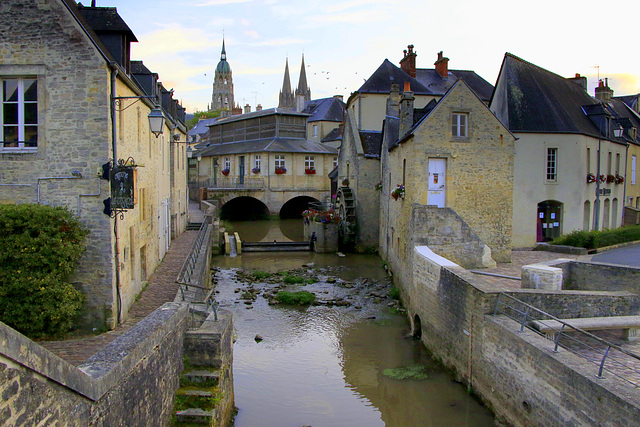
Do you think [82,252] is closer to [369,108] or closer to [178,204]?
[178,204]

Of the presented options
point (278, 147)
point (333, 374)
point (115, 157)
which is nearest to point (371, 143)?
point (278, 147)

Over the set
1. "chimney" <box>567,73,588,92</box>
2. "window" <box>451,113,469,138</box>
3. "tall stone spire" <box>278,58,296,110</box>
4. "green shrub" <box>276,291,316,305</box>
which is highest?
"tall stone spire" <box>278,58,296,110</box>

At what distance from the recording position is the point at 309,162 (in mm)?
43656

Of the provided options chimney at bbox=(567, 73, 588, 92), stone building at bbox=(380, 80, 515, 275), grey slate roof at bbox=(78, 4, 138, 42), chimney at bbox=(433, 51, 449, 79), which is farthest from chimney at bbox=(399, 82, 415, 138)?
chimney at bbox=(433, 51, 449, 79)

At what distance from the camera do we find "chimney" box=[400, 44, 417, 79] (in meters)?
34.4

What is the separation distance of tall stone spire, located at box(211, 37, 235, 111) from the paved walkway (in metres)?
85.4

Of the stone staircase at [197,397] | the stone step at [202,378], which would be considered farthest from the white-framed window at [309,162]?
the stone step at [202,378]

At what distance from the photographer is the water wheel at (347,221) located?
89.6 feet

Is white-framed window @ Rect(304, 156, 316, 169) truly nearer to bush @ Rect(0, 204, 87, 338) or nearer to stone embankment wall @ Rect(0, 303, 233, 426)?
bush @ Rect(0, 204, 87, 338)

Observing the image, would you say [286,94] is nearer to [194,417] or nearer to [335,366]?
[335,366]

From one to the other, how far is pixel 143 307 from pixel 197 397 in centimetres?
421

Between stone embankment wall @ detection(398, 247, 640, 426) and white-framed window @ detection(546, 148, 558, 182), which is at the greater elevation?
white-framed window @ detection(546, 148, 558, 182)

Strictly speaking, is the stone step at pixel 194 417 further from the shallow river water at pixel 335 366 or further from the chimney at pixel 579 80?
the chimney at pixel 579 80

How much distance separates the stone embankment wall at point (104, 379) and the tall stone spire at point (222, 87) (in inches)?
3868
